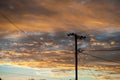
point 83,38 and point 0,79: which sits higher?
point 83,38

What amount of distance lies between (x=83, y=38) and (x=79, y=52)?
2.42 metres

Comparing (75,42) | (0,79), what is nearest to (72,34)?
(75,42)

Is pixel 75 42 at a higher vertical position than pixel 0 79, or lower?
higher

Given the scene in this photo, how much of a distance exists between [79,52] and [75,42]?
2.87 metres

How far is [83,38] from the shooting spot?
207 feet

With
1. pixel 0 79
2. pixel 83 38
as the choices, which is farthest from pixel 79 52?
pixel 0 79

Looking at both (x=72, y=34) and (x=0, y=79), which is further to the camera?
(x=0, y=79)

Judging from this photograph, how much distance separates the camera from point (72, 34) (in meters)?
62.6

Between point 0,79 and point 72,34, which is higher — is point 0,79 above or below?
below

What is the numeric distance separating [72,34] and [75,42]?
6.12ft

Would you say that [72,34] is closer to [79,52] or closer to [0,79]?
→ [79,52]

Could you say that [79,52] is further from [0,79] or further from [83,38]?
[0,79]

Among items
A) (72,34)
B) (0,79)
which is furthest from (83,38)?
(0,79)

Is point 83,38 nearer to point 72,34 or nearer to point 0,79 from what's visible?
point 72,34
